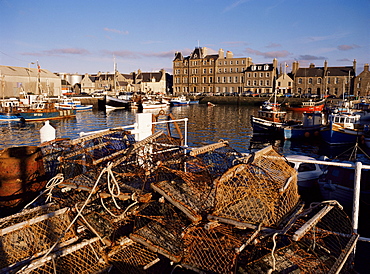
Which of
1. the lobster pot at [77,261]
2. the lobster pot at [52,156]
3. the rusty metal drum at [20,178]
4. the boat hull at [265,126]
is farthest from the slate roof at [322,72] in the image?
the lobster pot at [77,261]

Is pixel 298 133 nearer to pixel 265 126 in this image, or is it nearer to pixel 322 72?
pixel 265 126

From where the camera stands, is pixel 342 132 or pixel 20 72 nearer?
pixel 342 132

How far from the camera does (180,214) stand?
11.5 feet

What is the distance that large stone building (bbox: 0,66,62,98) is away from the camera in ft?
203

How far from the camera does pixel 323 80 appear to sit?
70.2m

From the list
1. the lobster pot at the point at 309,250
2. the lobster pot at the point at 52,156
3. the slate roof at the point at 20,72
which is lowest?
the lobster pot at the point at 309,250

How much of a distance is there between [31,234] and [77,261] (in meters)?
0.62

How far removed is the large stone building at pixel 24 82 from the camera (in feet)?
203

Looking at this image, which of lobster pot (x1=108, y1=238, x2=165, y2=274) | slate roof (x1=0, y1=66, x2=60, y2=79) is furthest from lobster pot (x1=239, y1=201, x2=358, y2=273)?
slate roof (x1=0, y1=66, x2=60, y2=79)

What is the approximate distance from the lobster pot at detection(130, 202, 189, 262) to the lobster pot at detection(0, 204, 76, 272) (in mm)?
778

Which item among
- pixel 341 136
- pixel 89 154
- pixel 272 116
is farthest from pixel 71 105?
pixel 89 154

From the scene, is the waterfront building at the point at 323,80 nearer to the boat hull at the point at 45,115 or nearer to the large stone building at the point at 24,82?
the boat hull at the point at 45,115

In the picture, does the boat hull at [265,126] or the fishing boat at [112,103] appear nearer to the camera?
the boat hull at [265,126]

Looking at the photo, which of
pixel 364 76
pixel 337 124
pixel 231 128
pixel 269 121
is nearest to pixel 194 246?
pixel 337 124
